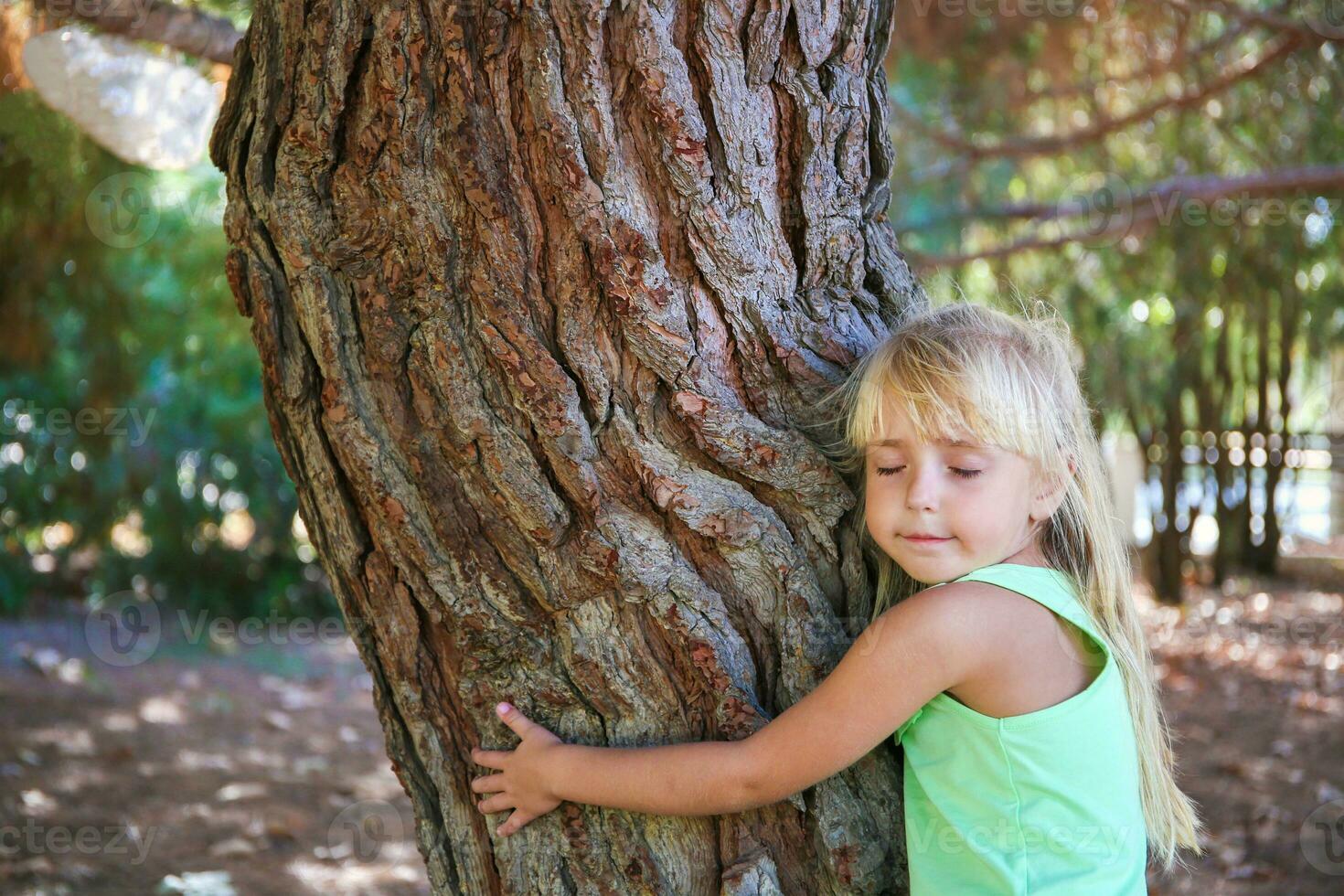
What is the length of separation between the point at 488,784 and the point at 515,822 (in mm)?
64

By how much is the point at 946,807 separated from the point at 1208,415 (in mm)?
9308

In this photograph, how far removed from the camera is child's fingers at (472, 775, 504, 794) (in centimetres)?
157

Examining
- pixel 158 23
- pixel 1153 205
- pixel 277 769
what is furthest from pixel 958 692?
pixel 1153 205

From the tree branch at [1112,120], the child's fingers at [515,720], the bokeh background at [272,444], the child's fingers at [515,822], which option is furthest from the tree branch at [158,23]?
the tree branch at [1112,120]

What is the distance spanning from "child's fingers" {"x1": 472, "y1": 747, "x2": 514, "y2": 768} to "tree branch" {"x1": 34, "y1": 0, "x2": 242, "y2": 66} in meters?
2.22

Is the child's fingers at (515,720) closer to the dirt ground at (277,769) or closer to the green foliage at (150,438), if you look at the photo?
the dirt ground at (277,769)

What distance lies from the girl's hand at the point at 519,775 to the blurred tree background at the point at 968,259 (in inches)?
131

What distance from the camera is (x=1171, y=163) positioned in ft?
22.9

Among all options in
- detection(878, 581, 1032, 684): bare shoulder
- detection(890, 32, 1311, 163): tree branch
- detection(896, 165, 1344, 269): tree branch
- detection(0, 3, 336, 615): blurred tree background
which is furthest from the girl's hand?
detection(890, 32, 1311, 163): tree branch

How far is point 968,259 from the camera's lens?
18.0 feet

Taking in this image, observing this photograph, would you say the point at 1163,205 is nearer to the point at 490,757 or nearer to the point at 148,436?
the point at 490,757

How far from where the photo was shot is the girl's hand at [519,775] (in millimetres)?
1535

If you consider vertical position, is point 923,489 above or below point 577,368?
below

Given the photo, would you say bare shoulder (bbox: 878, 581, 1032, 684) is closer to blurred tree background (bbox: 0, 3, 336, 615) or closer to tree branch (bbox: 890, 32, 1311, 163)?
blurred tree background (bbox: 0, 3, 336, 615)
